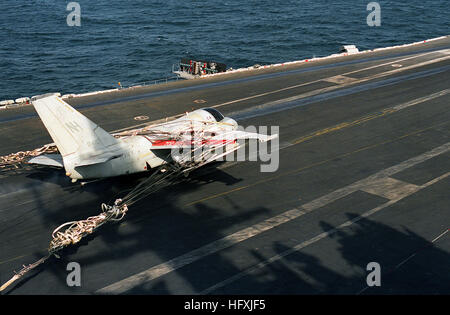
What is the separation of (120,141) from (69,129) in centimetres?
369

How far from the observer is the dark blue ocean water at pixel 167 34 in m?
81.4

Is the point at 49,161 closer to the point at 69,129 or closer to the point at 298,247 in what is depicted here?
the point at 69,129

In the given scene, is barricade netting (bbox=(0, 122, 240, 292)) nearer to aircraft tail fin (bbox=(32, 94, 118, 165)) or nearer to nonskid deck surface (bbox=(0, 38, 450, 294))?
nonskid deck surface (bbox=(0, 38, 450, 294))

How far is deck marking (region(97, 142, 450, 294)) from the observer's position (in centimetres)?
2334

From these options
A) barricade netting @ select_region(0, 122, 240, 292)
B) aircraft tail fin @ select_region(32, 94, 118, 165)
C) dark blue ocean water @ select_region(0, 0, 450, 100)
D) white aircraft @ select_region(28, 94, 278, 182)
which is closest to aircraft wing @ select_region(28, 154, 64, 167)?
white aircraft @ select_region(28, 94, 278, 182)

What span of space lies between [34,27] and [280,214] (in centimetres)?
9840

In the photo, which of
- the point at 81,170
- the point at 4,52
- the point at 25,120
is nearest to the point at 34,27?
the point at 4,52

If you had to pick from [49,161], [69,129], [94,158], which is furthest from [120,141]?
[49,161]

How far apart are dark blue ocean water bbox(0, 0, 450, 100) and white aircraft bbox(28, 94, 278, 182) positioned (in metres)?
44.3

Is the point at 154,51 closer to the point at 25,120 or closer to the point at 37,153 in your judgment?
the point at 25,120

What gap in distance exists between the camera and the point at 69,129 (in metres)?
28.2

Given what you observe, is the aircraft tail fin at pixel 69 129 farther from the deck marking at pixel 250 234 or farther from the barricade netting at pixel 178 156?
the deck marking at pixel 250 234

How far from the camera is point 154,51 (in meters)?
92.9
